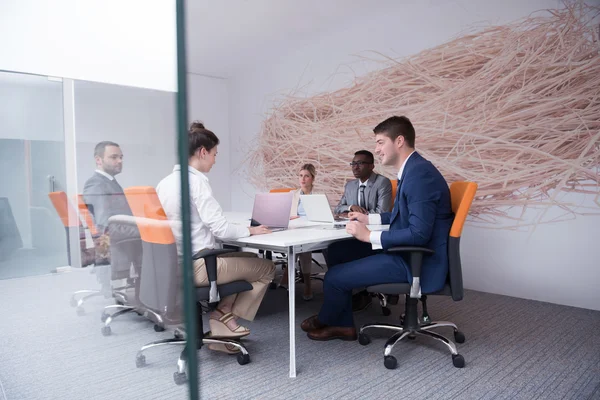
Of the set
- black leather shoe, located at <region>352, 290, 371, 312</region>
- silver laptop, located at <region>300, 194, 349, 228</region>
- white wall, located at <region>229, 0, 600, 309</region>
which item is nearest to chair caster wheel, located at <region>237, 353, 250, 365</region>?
silver laptop, located at <region>300, 194, 349, 228</region>

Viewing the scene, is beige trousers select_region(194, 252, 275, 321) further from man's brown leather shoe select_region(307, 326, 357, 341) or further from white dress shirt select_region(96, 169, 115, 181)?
white dress shirt select_region(96, 169, 115, 181)

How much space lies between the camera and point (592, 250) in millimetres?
3346

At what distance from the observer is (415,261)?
226 centimetres

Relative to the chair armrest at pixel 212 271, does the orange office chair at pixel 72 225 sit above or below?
above

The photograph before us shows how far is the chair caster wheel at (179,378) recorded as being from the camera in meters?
0.37

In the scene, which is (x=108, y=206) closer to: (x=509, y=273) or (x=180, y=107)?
(x=180, y=107)

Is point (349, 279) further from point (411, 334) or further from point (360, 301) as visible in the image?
point (360, 301)

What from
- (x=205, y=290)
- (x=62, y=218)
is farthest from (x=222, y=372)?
(x=62, y=218)

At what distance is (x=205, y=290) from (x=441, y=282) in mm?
1284

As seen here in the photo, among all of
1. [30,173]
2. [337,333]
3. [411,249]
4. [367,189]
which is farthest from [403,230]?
[30,173]

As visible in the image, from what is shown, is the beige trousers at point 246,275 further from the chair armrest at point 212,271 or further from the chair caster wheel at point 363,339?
the chair caster wheel at point 363,339

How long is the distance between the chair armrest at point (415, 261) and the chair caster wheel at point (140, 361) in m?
1.87

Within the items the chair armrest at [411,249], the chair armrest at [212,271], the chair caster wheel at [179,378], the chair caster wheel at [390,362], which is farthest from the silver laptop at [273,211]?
the chair caster wheel at [179,378]

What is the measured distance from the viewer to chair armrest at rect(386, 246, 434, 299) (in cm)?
222
